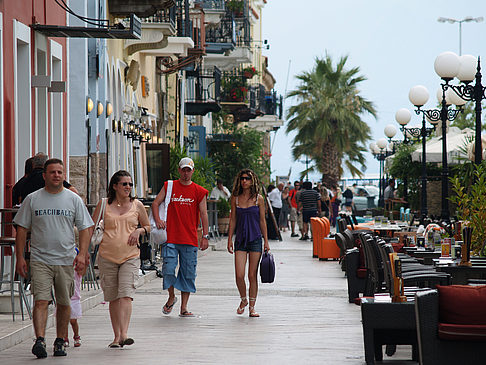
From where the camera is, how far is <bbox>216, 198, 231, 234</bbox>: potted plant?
3375 cm

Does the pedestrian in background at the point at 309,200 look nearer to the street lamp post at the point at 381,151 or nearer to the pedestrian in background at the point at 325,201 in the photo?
the pedestrian in background at the point at 325,201

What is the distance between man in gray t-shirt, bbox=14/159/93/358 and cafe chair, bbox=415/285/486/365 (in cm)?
359

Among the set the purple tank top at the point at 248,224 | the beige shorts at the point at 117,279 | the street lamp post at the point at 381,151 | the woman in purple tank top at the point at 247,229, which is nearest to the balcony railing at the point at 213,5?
the street lamp post at the point at 381,151

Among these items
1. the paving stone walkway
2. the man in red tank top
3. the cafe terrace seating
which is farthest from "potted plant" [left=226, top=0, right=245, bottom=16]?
the cafe terrace seating

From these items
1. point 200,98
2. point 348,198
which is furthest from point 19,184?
point 348,198

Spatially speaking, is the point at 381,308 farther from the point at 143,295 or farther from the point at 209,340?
the point at 143,295

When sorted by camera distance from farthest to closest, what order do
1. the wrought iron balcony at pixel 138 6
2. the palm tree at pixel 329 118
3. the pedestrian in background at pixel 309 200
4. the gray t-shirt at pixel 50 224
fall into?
the palm tree at pixel 329 118
the pedestrian in background at pixel 309 200
the wrought iron balcony at pixel 138 6
the gray t-shirt at pixel 50 224

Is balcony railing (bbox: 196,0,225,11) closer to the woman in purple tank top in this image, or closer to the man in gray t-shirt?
the woman in purple tank top

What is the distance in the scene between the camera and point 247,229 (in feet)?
43.1

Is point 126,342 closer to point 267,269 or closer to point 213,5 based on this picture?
point 267,269

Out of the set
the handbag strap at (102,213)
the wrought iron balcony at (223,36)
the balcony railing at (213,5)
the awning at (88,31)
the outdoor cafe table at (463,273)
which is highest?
the balcony railing at (213,5)

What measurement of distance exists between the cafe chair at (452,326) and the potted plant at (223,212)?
2569 centimetres

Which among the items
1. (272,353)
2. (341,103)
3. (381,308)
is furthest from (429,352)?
(341,103)

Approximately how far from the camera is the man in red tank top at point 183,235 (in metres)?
13.0
